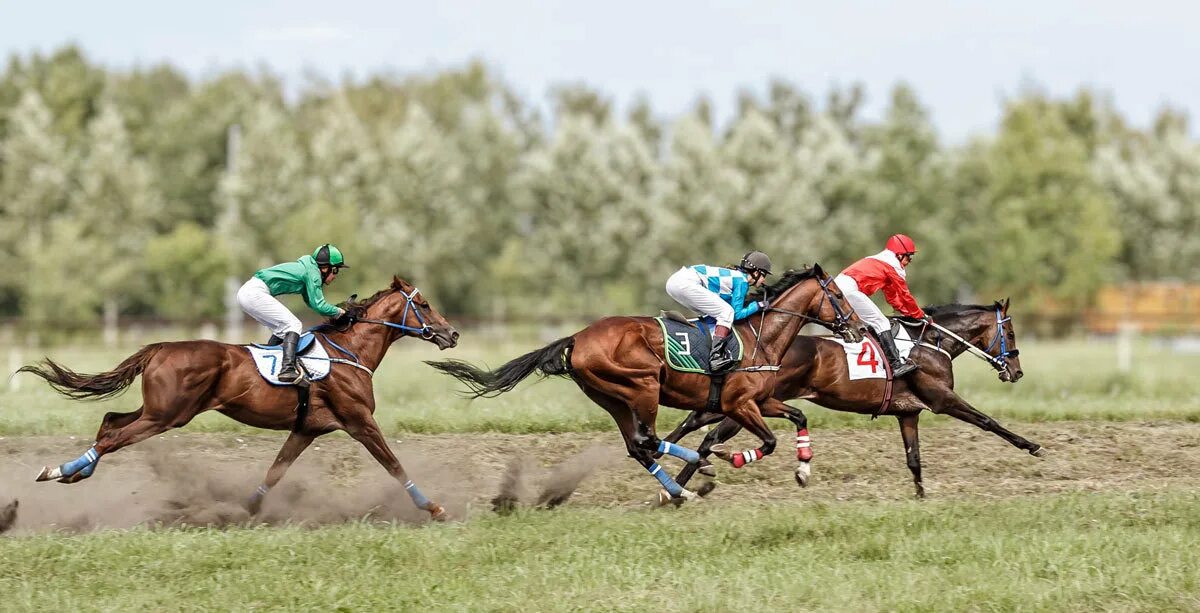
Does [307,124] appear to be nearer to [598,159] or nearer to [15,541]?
[598,159]

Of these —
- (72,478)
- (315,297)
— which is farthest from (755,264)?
(72,478)

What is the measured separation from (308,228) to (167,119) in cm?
2215

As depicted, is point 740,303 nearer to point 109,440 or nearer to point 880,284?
point 880,284

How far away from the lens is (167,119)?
65188 mm

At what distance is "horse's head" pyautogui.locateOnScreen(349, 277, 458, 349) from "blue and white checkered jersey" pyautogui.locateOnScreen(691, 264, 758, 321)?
226 centimetres

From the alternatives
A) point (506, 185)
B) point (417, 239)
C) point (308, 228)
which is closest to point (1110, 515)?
point (308, 228)

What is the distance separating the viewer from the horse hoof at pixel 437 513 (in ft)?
35.0

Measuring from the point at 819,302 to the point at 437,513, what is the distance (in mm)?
4065

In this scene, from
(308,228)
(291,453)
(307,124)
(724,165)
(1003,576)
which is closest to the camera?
(1003,576)

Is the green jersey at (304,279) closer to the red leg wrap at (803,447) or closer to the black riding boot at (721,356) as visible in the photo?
the black riding boot at (721,356)

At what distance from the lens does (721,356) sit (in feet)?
38.5

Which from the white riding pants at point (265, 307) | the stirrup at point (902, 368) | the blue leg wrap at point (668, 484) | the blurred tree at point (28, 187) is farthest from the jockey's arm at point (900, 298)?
the blurred tree at point (28, 187)

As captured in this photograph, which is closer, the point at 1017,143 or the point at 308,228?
the point at 308,228

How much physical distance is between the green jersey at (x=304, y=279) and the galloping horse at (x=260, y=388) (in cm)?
21
